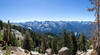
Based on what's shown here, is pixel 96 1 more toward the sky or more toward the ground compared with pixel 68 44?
more toward the sky

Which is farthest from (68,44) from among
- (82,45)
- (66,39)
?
(82,45)

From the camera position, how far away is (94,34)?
5.56m

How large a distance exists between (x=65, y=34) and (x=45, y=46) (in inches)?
1408

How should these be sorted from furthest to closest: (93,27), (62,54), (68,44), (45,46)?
(45,46) → (68,44) → (62,54) → (93,27)

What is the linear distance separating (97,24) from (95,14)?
46 centimetres

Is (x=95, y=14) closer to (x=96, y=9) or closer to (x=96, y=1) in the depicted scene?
(x=96, y=9)

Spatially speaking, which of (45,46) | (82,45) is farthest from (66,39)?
(45,46)

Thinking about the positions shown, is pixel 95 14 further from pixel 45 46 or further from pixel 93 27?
pixel 45 46

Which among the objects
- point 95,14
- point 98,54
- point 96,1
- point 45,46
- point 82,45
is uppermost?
point 96,1

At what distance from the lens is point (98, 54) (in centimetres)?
697

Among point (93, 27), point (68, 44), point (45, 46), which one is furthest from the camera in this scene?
point (45, 46)

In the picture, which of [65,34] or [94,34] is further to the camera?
[65,34]

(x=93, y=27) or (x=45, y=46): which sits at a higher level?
(x=93, y=27)

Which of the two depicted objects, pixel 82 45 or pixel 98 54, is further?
pixel 82 45
